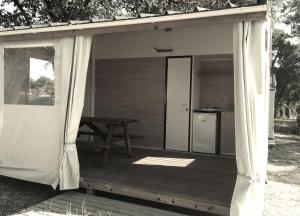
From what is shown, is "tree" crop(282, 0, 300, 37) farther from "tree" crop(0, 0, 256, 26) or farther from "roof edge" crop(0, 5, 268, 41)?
"roof edge" crop(0, 5, 268, 41)

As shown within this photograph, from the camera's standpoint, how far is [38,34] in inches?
189

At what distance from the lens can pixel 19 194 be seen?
196 inches

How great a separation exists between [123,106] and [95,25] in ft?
12.4

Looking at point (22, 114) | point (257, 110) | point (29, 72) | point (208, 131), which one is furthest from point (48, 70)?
point (208, 131)

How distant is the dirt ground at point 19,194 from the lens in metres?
4.46

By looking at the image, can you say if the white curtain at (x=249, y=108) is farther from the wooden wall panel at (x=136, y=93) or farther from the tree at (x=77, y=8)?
the tree at (x=77, y=8)

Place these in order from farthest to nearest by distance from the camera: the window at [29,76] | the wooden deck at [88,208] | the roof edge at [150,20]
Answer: the window at [29,76] < the wooden deck at [88,208] < the roof edge at [150,20]

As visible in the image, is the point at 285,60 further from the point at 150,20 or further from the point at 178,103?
the point at 150,20

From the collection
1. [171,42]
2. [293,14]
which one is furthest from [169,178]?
A: [293,14]

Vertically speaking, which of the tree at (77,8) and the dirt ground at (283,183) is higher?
the tree at (77,8)

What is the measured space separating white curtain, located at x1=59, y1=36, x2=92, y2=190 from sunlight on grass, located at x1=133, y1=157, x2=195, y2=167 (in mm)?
1573

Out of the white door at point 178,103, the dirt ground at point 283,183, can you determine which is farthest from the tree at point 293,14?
the white door at point 178,103

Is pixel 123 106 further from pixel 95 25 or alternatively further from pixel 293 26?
pixel 293 26

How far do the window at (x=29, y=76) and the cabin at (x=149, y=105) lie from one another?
0.6 inches
